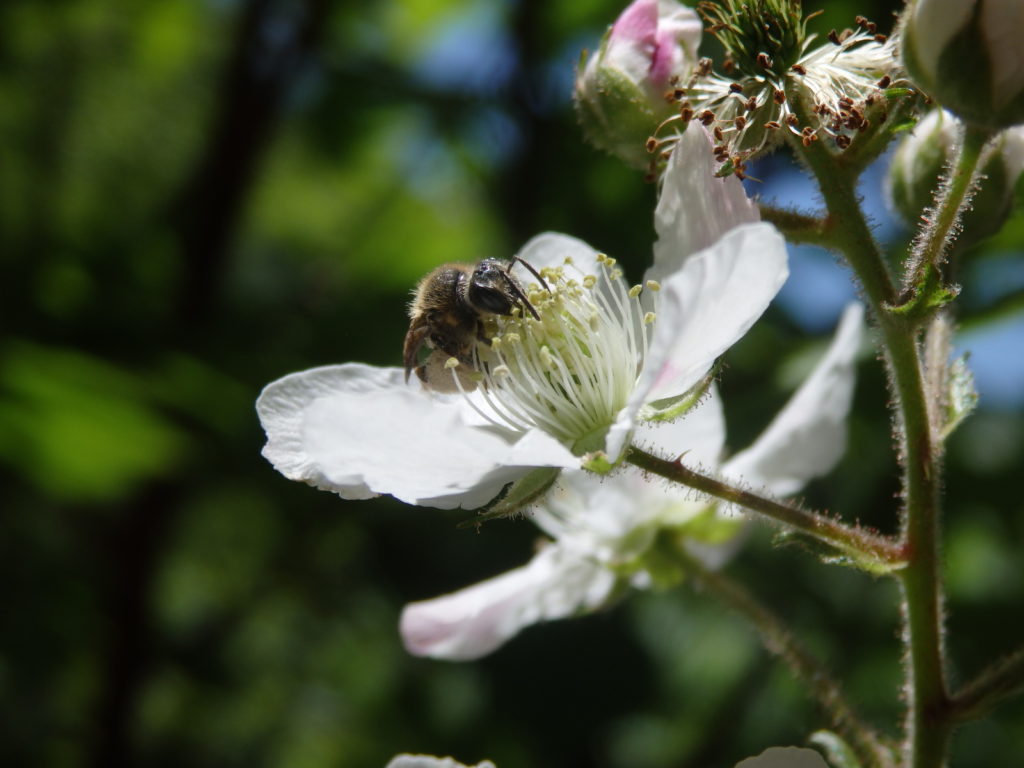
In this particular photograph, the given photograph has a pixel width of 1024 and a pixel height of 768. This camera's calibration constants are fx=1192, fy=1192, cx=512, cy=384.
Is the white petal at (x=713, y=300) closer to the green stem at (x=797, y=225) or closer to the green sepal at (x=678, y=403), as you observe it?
the green sepal at (x=678, y=403)

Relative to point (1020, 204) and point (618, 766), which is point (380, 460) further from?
point (618, 766)

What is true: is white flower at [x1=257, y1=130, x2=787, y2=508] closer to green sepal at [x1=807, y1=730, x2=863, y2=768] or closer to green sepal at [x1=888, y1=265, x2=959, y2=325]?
green sepal at [x1=888, y1=265, x2=959, y2=325]

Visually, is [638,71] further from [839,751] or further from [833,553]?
[839,751]

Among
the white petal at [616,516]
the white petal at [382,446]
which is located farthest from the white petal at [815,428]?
the white petal at [382,446]

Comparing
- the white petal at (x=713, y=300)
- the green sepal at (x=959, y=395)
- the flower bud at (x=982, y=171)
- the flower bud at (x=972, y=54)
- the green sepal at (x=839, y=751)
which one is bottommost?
the green sepal at (x=839, y=751)

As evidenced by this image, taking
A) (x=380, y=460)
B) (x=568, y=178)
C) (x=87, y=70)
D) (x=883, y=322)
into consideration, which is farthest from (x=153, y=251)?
(x=883, y=322)

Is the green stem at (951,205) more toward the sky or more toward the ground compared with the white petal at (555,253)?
more toward the sky

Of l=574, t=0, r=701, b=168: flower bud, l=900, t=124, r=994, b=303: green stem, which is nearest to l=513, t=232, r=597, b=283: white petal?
l=574, t=0, r=701, b=168: flower bud
